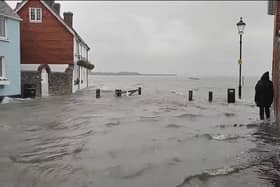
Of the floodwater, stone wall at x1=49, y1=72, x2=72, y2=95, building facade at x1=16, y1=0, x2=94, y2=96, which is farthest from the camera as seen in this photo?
building facade at x1=16, y1=0, x2=94, y2=96

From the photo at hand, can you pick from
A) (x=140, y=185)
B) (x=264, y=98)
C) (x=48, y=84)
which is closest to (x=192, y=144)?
(x=140, y=185)

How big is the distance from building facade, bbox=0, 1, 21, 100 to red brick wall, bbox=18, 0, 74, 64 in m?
6.17

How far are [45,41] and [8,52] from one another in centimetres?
778

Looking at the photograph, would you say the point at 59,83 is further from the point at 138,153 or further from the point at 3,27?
the point at 138,153

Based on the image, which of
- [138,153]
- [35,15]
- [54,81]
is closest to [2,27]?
[35,15]

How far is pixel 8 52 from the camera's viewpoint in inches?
1011

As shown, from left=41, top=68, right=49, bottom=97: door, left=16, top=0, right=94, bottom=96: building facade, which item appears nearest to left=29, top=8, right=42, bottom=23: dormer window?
left=16, top=0, right=94, bottom=96: building facade

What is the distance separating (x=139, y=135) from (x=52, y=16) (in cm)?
2356

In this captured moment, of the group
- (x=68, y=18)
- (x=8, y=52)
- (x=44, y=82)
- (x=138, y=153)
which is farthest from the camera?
(x=68, y=18)

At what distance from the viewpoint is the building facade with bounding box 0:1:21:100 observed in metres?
24.9

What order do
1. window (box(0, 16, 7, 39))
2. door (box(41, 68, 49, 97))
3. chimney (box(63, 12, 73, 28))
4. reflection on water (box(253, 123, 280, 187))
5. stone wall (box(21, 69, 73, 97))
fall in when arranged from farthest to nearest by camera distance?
chimney (box(63, 12, 73, 28)) → door (box(41, 68, 49, 97)) → stone wall (box(21, 69, 73, 97)) → window (box(0, 16, 7, 39)) → reflection on water (box(253, 123, 280, 187))

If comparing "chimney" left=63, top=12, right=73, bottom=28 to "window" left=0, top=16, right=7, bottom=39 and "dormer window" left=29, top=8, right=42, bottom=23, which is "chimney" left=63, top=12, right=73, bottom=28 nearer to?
"dormer window" left=29, top=8, right=42, bottom=23

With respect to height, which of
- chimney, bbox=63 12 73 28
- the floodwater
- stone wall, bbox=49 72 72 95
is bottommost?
the floodwater

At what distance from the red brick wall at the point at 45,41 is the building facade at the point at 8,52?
6.17m
